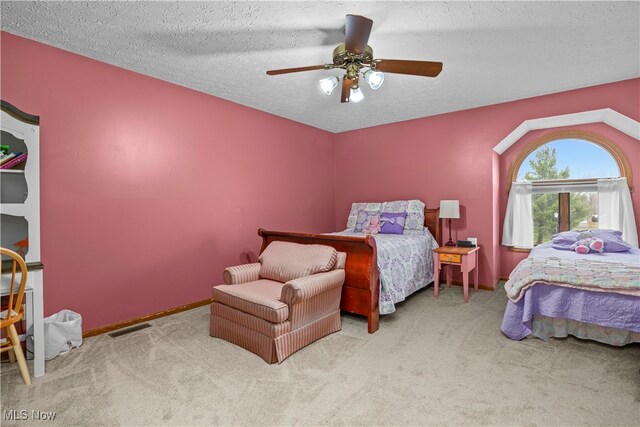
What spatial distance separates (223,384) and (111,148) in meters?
2.37

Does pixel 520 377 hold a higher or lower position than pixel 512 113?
lower

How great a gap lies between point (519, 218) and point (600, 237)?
1.10m

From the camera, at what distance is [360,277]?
9.75ft

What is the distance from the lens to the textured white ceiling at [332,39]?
218cm

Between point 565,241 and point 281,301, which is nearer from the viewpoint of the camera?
point 281,301

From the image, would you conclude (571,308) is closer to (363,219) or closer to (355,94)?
(355,94)

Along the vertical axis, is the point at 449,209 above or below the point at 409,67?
below

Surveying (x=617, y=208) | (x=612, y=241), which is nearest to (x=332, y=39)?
(x=612, y=241)

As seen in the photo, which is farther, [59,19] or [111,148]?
[111,148]

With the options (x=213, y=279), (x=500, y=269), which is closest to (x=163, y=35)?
(x=213, y=279)

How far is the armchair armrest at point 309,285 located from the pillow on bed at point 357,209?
6.92ft

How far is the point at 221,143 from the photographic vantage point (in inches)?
153

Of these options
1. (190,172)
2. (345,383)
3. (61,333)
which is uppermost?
(190,172)

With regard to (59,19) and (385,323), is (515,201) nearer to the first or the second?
(385,323)
